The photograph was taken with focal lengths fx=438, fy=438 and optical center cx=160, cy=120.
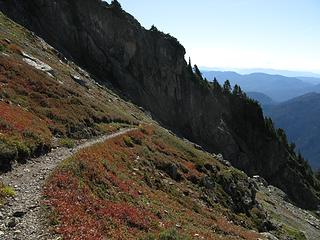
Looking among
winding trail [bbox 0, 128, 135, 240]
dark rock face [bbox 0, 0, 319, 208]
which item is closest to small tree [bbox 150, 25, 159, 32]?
dark rock face [bbox 0, 0, 319, 208]

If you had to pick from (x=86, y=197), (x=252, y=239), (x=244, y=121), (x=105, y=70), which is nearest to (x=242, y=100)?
(x=244, y=121)

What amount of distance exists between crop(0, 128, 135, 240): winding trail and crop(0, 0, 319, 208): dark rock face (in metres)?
74.2

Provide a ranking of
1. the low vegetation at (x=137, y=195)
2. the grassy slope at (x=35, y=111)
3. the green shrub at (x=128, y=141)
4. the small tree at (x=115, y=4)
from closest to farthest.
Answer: the low vegetation at (x=137, y=195) → the grassy slope at (x=35, y=111) → the green shrub at (x=128, y=141) → the small tree at (x=115, y=4)

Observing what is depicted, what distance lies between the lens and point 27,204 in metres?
24.3

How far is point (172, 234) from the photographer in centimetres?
2612

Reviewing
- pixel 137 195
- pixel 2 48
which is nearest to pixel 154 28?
pixel 2 48

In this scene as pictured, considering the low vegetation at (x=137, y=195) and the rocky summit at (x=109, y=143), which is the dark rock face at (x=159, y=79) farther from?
the low vegetation at (x=137, y=195)

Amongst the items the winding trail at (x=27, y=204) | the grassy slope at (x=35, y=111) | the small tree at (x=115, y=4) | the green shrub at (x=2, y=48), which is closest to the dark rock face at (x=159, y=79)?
the small tree at (x=115, y=4)

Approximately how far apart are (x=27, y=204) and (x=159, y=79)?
114 metres

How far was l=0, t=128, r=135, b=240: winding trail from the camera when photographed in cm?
2097

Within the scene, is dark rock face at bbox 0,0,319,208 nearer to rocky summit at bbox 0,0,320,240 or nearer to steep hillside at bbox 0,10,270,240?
rocky summit at bbox 0,0,320,240

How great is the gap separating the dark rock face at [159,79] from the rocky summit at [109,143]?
1.24 feet

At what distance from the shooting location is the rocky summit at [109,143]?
1045 inches

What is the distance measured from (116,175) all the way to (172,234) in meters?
12.9
